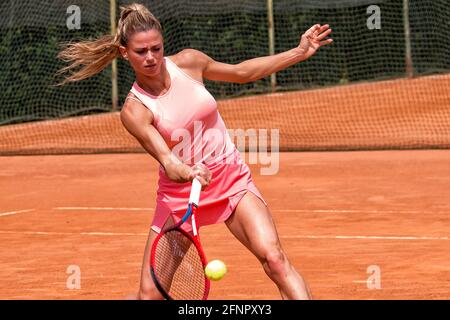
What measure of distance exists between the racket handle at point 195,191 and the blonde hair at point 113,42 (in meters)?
0.95

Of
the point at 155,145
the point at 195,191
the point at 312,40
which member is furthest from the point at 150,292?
the point at 312,40

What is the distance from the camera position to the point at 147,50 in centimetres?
678

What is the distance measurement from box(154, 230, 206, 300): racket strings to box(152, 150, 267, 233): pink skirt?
0.53ft

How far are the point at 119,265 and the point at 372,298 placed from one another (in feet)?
8.61

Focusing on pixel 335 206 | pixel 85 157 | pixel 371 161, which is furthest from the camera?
pixel 85 157

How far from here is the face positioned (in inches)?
266

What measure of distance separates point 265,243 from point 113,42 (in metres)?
1.51

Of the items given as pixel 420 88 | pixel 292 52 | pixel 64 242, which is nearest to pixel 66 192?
pixel 64 242

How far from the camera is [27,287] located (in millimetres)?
9445

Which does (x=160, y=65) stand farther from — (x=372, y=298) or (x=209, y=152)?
(x=372, y=298)

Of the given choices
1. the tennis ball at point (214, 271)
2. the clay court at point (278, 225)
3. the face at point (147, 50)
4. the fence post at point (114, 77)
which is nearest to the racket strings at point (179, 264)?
the tennis ball at point (214, 271)

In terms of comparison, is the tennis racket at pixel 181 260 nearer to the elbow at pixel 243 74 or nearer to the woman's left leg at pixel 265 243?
the woman's left leg at pixel 265 243

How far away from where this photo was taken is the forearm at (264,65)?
729 cm

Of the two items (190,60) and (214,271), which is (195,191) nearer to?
(214,271)
